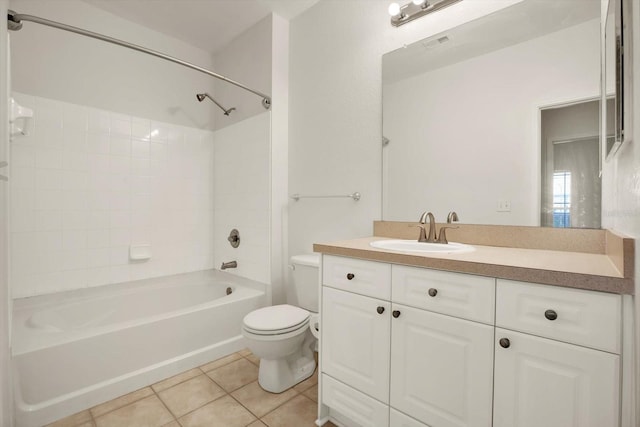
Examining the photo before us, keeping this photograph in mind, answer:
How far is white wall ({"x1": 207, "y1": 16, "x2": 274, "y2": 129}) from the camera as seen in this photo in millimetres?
2416

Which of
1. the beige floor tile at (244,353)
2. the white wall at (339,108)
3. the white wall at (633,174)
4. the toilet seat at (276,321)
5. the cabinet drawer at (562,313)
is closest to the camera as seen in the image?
the white wall at (633,174)

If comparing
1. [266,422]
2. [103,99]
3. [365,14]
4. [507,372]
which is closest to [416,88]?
[365,14]

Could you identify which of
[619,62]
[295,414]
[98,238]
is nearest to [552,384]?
[619,62]

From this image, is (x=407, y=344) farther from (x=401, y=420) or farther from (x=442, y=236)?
(x=442, y=236)

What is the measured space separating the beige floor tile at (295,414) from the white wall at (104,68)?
2463 millimetres

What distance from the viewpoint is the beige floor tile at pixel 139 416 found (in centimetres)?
144

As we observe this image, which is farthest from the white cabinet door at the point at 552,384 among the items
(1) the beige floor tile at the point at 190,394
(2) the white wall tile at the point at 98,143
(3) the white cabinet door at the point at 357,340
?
(2) the white wall tile at the point at 98,143

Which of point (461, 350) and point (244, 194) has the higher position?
point (244, 194)

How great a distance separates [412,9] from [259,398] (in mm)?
2351

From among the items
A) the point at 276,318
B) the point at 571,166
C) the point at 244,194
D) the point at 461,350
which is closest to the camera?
the point at 461,350

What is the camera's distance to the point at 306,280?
1.98 m

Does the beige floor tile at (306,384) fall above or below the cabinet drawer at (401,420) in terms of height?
below

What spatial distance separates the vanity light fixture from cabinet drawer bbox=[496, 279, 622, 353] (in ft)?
4.87

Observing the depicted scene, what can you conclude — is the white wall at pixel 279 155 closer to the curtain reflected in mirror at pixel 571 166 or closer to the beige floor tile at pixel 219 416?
the beige floor tile at pixel 219 416
